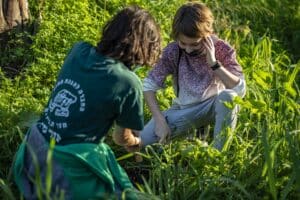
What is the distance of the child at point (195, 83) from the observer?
3.66 meters

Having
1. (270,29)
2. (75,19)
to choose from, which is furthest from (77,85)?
(270,29)

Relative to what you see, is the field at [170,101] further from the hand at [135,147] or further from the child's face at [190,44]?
the child's face at [190,44]

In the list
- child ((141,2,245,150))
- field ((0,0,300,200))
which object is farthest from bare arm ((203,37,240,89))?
field ((0,0,300,200))

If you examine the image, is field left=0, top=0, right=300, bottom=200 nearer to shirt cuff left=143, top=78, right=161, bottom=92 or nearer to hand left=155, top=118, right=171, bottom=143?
hand left=155, top=118, right=171, bottom=143

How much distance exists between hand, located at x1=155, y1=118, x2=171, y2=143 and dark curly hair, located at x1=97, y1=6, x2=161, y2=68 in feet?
2.37

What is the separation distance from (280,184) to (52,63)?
1.80 m

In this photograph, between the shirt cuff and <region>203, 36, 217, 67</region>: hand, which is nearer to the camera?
<region>203, 36, 217, 67</region>: hand

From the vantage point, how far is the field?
325 cm

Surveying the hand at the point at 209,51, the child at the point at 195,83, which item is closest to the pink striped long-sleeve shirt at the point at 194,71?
the child at the point at 195,83

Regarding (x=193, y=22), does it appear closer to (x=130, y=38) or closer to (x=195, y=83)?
(x=195, y=83)

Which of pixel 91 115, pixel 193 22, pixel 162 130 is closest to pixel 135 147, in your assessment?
pixel 162 130

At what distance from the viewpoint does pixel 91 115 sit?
2904mm

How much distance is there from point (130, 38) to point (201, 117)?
1033 mm

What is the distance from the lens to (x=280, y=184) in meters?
3.24
